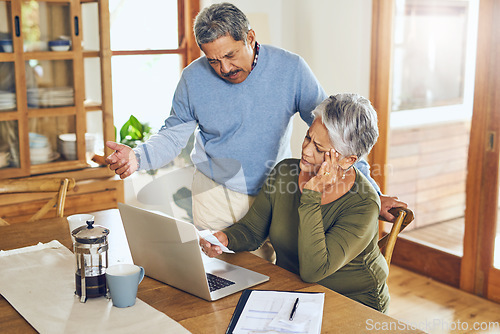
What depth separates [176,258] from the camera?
4.82ft

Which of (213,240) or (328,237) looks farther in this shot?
(213,240)

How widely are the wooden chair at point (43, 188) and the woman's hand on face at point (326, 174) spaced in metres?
1.09

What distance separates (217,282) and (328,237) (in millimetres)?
343

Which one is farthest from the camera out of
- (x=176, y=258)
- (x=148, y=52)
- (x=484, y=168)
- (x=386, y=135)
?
(x=148, y=52)

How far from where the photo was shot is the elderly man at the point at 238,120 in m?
2.06

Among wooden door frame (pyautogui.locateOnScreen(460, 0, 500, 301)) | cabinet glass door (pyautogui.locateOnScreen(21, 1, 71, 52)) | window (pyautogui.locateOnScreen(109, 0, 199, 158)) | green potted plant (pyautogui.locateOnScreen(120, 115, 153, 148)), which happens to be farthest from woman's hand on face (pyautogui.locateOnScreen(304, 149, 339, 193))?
window (pyautogui.locateOnScreen(109, 0, 199, 158))

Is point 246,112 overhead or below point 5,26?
below

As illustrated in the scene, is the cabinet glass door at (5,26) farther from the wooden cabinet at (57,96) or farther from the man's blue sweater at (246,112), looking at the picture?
the man's blue sweater at (246,112)

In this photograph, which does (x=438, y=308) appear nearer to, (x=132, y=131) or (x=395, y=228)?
(x=395, y=228)

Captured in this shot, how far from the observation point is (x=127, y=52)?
3760 mm

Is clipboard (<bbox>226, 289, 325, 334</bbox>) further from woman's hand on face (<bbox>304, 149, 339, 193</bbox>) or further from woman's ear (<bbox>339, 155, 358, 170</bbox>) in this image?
woman's ear (<bbox>339, 155, 358, 170</bbox>)

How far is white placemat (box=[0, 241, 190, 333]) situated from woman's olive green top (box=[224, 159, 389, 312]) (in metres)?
0.44

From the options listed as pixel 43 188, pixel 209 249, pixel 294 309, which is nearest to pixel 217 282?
pixel 209 249

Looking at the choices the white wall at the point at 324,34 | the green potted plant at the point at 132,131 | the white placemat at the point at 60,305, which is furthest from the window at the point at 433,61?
the white placemat at the point at 60,305
